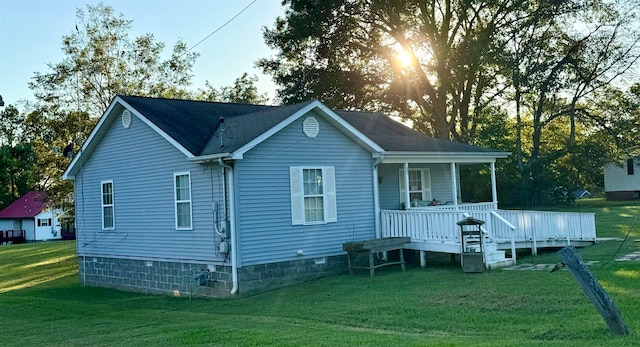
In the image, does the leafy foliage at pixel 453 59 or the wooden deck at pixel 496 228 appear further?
the leafy foliage at pixel 453 59

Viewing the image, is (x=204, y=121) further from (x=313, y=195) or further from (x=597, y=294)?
(x=597, y=294)

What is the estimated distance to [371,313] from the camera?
11180 mm

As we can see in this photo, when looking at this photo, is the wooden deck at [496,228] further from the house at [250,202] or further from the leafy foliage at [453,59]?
the leafy foliage at [453,59]

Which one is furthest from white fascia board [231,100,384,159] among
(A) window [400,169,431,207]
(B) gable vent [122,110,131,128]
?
(B) gable vent [122,110,131,128]

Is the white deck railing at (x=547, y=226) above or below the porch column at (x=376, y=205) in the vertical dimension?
below

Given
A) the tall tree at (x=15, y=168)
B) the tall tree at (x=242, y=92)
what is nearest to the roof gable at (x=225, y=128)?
the tall tree at (x=242, y=92)

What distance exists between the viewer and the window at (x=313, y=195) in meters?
16.0

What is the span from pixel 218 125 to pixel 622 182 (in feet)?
142

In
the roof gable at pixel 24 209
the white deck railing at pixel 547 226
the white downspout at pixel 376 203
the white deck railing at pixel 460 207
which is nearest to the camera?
the white deck railing at pixel 547 226

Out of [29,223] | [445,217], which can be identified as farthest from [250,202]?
[29,223]

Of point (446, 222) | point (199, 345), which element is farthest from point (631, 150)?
point (199, 345)

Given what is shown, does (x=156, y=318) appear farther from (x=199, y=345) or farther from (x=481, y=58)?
(x=481, y=58)

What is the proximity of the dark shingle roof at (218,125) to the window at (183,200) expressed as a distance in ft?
3.38

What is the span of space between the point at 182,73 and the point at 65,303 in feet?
58.6
